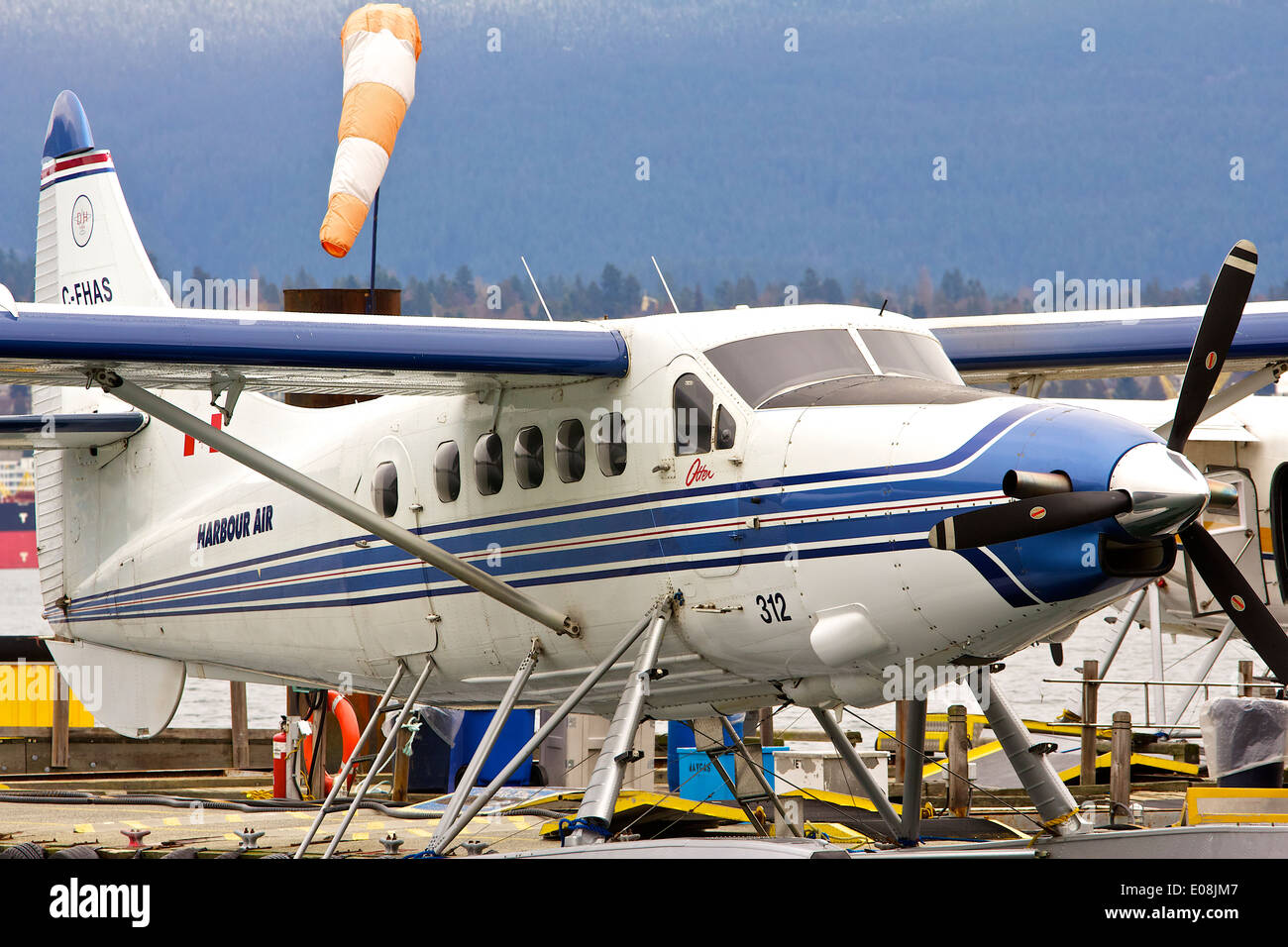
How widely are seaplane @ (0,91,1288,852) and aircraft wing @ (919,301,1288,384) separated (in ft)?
0.15

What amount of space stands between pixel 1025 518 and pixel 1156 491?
603 millimetres

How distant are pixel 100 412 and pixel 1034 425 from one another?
9495mm

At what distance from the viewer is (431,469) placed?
34.5 ft

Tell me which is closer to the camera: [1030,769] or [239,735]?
[1030,769]

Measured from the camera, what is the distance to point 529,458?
989cm

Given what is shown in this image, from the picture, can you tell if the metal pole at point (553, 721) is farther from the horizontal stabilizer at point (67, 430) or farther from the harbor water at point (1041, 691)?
the harbor water at point (1041, 691)

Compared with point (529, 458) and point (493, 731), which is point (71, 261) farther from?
point (493, 731)

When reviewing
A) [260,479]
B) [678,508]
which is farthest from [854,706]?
[260,479]

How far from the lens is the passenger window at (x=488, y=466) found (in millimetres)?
10055

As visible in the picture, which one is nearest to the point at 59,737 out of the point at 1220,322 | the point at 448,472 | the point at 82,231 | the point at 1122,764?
the point at 82,231
